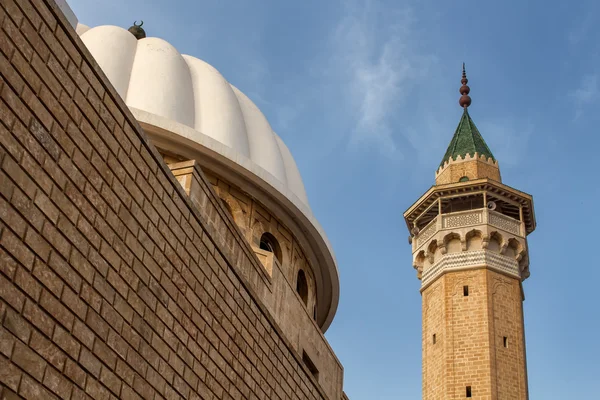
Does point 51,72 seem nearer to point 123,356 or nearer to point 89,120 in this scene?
point 89,120

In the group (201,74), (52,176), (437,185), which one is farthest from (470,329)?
(52,176)

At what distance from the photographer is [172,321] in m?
5.80

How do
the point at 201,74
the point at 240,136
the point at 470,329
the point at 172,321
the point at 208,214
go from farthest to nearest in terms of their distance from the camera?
1. the point at 470,329
2. the point at 201,74
3. the point at 240,136
4. the point at 208,214
5. the point at 172,321

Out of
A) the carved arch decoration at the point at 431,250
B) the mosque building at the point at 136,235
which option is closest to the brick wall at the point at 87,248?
the mosque building at the point at 136,235

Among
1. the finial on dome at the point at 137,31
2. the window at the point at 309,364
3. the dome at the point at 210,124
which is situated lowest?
the window at the point at 309,364

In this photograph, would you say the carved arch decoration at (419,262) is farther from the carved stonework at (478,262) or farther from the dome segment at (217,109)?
the dome segment at (217,109)

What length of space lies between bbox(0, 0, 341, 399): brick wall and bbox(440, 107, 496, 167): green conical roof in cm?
2138

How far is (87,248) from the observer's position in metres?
4.78

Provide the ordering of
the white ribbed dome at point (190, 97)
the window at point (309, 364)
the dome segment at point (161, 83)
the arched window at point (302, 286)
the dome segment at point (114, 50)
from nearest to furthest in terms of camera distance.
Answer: the window at point (309, 364)
the dome segment at point (161, 83)
the white ribbed dome at point (190, 97)
the dome segment at point (114, 50)
the arched window at point (302, 286)

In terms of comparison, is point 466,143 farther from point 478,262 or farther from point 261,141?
point 261,141

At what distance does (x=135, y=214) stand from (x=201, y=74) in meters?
8.64

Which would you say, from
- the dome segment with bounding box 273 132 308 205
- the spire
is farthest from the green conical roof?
the dome segment with bounding box 273 132 308 205

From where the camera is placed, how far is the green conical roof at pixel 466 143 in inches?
1068

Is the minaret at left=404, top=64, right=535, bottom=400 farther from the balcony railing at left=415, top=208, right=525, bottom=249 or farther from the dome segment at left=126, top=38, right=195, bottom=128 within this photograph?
the dome segment at left=126, top=38, right=195, bottom=128
